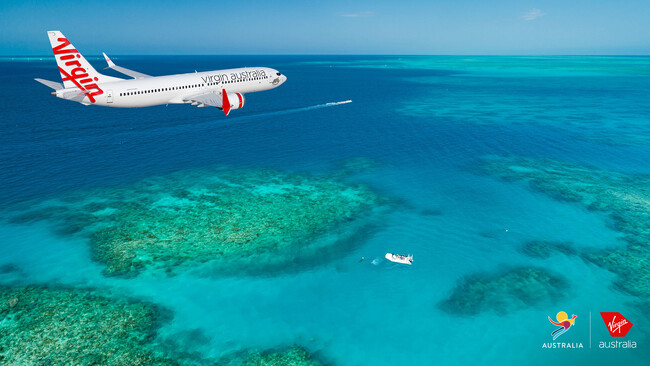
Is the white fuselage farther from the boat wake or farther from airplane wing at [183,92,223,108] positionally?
the boat wake

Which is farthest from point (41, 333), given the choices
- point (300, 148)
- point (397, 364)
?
point (300, 148)

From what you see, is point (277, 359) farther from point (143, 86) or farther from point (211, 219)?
point (143, 86)

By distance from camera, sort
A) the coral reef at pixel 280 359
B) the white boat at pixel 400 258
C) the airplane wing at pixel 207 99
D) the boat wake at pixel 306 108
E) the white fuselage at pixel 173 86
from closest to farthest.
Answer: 1. the coral reef at pixel 280 359
2. the white boat at pixel 400 258
3. the white fuselage at pixel 173 86
4. the airplane wing at pixel 207 99
5. the boat wake at pixel 306 108

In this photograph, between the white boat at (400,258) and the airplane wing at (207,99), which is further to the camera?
the airplane wing at (207,99)

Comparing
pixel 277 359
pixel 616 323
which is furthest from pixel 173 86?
pixel 616 323

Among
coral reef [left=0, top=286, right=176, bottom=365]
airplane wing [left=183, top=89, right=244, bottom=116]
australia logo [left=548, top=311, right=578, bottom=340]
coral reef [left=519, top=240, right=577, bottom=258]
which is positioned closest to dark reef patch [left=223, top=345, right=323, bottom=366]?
coral reef [left=0, top=286, right=176, bottom=365]

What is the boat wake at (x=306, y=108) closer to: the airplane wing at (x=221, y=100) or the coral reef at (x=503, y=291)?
the airplane wing at (x=221, y=100)

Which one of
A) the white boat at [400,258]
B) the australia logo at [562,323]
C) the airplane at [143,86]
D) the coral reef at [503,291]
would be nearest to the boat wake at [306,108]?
the airplane at [143,86]
